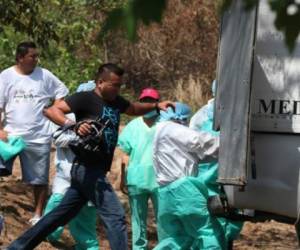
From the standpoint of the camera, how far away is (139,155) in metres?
9.25

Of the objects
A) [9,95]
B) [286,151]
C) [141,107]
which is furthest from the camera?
[9,95]

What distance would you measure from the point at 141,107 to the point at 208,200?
1011 millimetres

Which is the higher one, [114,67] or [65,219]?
[114,67]

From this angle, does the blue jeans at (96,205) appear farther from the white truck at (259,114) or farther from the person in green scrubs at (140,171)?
the white truck at (259,114)

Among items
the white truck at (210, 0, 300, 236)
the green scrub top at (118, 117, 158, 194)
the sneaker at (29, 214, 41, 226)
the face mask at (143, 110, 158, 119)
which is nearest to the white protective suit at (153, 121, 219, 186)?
the green scrub top at (118, 117, 158, 194)

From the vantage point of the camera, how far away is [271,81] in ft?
22.2

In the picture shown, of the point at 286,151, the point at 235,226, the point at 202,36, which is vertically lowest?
the point at 235,226

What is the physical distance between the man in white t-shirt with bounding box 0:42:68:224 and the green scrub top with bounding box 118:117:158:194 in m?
0.81

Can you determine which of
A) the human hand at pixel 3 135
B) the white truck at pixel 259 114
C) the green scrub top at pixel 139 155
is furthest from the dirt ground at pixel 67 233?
the white truck at pixel 259 114

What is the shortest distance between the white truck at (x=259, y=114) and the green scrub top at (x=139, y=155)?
7.08 ft

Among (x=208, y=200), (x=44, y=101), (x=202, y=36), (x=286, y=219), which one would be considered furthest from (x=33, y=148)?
(x=202, y=36)

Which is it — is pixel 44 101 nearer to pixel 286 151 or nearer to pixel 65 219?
pixel 65 219

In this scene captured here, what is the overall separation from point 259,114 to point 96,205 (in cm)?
172

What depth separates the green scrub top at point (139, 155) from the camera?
9.10 m
